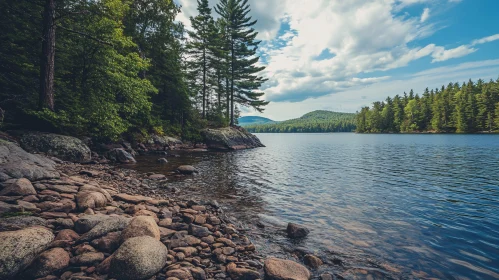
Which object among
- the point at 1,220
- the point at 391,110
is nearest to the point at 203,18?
the point at 1,220

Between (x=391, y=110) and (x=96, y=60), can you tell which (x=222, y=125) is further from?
(x=391, y=110)

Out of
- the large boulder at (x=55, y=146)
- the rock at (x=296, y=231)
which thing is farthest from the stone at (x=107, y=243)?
the large boulder at (x=55, y=146)

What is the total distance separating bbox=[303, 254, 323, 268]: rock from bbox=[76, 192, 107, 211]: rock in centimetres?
588

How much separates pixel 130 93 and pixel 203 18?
26.6 m

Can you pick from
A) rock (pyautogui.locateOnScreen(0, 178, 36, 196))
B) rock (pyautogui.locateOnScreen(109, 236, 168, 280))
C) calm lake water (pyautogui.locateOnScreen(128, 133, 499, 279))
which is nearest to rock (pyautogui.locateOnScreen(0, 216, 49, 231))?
rock (pyautogui.locateOnScreen(0, 178, 36, 196))

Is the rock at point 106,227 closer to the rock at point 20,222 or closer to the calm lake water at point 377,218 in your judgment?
the rock at point 20,222

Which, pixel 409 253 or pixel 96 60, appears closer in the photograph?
pixel 409 253

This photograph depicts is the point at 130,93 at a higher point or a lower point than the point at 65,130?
higher

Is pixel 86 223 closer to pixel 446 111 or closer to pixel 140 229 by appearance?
pixel 140 229

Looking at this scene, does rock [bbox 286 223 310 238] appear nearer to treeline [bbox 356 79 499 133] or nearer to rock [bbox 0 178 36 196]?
rock [bbox 0 178 36 196]

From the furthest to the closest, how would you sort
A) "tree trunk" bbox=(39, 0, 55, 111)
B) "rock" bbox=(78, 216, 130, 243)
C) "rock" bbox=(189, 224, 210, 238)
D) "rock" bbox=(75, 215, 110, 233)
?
"tree trunk" bbox=(39, 0, 55, 111) < "rock" bbox=(189, 224, 210, 238) < "rock" bbox=(75, 215, 110, 233) < "rock" bbox=(78, 216, 130, 243)

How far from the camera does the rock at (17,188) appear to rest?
220 inches

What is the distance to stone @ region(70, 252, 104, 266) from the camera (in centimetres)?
409

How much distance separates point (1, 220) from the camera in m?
4.34
